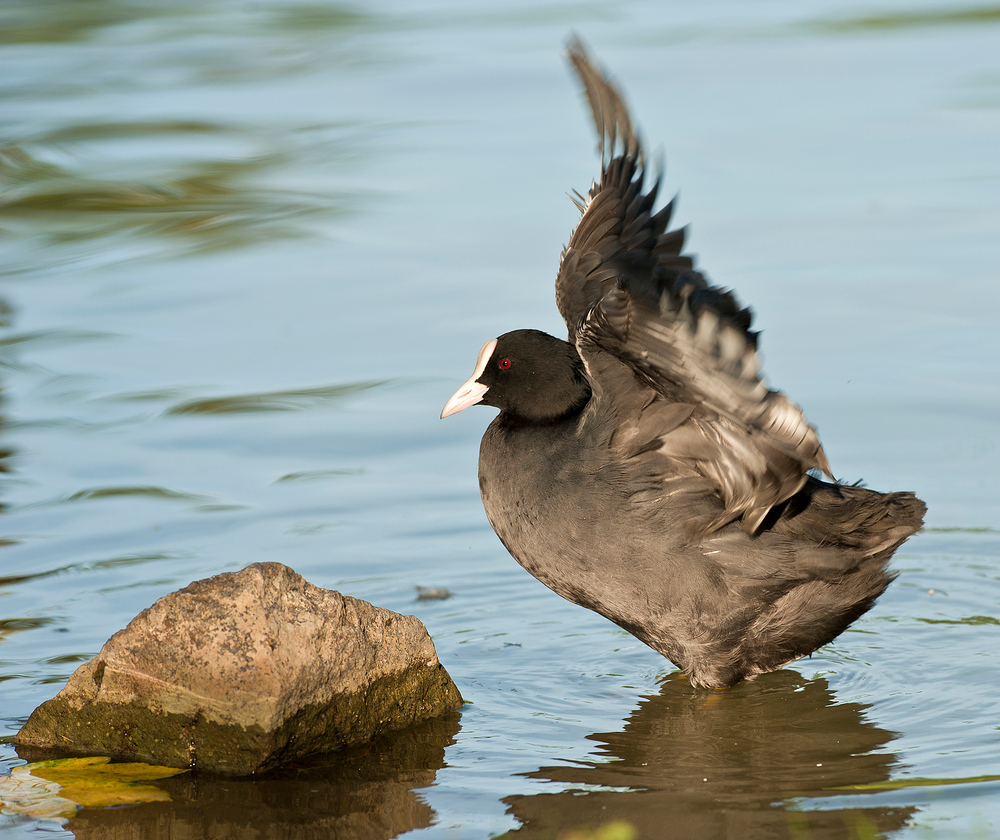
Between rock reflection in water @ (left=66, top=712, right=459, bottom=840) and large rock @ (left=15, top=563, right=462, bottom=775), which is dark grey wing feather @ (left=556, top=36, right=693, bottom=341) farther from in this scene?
rock reflection in water @ (left=66, top=712, right=459, bottom=840)

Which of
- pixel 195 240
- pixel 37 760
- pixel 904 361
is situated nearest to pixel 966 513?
pixel 904 361

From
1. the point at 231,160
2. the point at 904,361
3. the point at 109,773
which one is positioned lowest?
Result: the point at 109,773

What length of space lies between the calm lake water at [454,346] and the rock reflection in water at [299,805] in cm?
1

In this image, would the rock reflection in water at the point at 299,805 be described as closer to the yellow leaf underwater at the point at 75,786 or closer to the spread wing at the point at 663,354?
the yellow leaf underwater at the point at 75,786

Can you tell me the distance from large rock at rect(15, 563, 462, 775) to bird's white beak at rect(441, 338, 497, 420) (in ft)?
3.74

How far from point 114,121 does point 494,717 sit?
9.07 metres

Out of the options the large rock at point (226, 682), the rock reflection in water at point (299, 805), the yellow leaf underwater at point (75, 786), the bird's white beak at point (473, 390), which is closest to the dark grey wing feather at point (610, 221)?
the bird's white beak at point (473, 390)

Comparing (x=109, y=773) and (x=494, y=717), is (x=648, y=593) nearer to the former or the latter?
(x=494, y=717)

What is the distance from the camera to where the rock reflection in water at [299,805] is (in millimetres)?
4086

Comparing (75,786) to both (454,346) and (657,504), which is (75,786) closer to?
(657,504)

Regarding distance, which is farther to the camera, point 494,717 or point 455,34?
point 455,34

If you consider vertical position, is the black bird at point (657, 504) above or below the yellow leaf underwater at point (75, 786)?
above

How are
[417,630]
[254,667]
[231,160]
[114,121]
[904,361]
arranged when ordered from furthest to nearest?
[114,121], [231,160], [904,361], [417,630], [254,667]

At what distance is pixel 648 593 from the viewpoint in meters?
5.00
